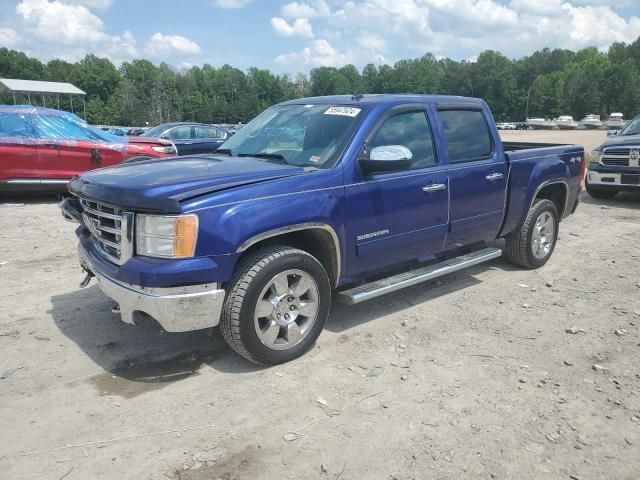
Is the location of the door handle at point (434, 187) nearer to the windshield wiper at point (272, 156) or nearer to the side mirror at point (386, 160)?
the side mirror at point (386, 160)

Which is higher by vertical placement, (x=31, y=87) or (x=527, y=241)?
(x=31, y=87)

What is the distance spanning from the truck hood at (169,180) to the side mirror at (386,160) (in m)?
0.49

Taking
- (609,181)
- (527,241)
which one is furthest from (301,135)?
(609,181)

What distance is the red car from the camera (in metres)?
9.83

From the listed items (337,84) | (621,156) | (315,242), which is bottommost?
(315,242)

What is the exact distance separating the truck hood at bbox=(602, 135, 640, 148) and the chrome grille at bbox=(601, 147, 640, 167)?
0.36ft

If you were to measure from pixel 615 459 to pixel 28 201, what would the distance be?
10585 millimetres

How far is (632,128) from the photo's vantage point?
11570mm

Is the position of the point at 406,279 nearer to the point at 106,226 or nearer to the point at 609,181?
the point at 106,226

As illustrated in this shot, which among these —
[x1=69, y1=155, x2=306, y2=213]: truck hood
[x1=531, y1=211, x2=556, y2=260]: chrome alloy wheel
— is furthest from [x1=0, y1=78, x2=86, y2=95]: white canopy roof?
[x1=531, y1=211, x2=556, y2=260]: chrome alloy wheel

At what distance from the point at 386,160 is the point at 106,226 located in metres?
2.08

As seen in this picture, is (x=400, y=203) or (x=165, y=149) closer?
(x=400, y=203)

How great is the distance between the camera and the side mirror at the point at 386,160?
13.4ft

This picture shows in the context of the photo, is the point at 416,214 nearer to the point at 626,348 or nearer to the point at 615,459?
the point at 626,348
